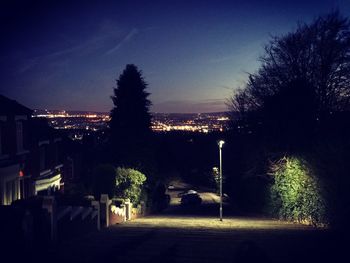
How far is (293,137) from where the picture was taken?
27031mm

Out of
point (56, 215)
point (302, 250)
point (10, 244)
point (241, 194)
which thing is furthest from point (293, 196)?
point (241, 194)

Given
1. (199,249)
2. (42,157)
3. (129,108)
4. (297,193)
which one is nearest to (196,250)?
(199,249)

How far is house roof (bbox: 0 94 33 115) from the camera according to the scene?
21453 mm

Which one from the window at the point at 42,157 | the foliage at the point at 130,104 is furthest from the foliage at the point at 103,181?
the foliage at the point at 130,104

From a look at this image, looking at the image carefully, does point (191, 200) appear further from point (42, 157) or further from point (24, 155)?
point (24, 155)

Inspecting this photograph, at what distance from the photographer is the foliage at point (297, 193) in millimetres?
19891

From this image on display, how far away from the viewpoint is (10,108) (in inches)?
875

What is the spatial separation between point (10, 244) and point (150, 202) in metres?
28.8

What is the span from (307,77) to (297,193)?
315 inches

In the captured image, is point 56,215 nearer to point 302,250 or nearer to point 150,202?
point 302,250

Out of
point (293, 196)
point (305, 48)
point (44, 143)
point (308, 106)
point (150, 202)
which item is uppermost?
point (305, 48)

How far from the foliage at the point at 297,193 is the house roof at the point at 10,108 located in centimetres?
1517

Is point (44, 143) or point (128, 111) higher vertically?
point (128, 111)

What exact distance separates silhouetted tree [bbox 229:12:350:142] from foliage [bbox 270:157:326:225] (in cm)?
367
